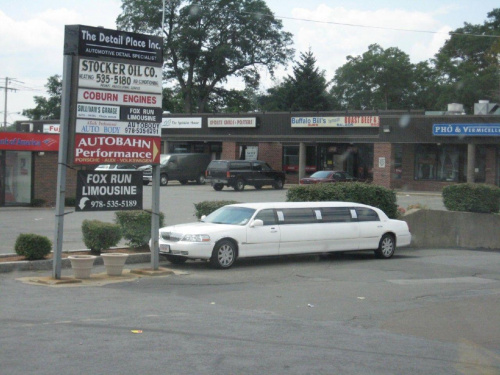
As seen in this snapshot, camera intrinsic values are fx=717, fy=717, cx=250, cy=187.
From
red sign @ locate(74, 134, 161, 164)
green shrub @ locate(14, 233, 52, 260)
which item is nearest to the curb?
green shrub @ locate(14, 233, 52, 260)

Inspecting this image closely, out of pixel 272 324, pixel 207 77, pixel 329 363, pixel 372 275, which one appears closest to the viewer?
pixel 329 363

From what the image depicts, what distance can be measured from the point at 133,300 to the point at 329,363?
475 cm

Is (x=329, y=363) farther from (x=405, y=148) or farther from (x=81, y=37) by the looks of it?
(x=405, y=148)

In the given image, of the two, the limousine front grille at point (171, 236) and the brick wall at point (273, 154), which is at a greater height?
the brick wall at point (273, 154)

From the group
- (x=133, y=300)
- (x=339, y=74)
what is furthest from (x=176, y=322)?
(x=339, y=74)

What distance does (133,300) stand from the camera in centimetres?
1153

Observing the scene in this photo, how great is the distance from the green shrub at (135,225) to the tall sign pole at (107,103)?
242cm

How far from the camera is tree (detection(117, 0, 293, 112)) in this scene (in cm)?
7325

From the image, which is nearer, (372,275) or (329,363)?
(329,363)

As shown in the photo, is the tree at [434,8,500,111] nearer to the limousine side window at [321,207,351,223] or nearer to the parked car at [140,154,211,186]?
the parked car at [140,154,211,186]

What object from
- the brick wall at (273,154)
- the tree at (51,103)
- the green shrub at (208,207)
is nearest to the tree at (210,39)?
the tree at (51,103)

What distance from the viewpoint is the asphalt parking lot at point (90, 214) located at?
792 inches

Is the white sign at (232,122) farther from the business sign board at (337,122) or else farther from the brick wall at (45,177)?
the brick wall at (45,177)

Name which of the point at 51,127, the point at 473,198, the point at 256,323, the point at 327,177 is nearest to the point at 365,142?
the point at 327,177
